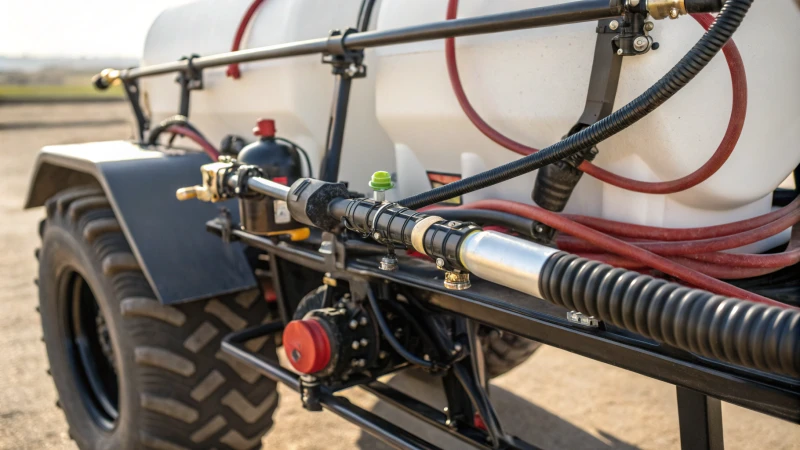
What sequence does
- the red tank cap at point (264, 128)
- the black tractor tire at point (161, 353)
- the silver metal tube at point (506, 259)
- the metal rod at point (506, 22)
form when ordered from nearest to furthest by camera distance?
the silver metal tube at point (506, 259)
the metal rod at point (506, 22)
the red tank cap at point (264, 128)
the black tractor tire at point (161, 353)

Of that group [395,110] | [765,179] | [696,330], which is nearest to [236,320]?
[395,110]

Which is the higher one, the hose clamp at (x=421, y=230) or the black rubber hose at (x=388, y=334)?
the hose clamp at (x=421, y=230)

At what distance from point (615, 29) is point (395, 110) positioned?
0.78 metres

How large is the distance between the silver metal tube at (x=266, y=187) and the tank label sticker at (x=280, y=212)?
0.12 metres

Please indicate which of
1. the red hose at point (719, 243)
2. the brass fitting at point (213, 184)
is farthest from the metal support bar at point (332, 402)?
the red hose at point (719, 243)

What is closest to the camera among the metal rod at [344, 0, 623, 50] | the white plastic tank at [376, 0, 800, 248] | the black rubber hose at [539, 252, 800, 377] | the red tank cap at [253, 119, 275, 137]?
the black rubber hose at [539, 252, 800, 377]

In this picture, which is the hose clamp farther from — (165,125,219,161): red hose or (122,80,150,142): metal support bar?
(122,80,150,142): metal support bar

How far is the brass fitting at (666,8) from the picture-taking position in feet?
3.88

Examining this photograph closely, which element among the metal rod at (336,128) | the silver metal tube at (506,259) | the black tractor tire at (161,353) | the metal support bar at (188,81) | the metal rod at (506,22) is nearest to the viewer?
the silver metal tube at (506,259)

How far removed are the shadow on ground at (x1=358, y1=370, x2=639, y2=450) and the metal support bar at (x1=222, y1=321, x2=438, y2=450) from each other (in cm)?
72

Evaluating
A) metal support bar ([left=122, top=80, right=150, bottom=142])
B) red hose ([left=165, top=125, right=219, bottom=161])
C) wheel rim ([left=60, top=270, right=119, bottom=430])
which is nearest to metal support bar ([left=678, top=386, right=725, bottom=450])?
red hose ([left=165, top=125, right=219, bottom=161])

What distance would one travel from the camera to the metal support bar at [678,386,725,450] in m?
1.41

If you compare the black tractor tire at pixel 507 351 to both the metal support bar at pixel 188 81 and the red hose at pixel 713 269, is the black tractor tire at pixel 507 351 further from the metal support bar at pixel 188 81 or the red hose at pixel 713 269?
the metal support bar at pixel 188 81

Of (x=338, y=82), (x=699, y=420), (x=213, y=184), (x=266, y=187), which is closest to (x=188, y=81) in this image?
(x=213, y=184)
